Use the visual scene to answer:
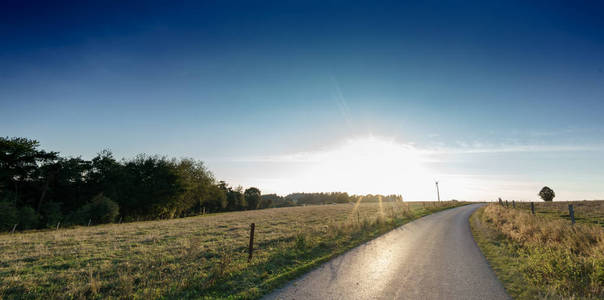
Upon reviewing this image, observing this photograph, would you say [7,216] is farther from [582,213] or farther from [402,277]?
[582,213]

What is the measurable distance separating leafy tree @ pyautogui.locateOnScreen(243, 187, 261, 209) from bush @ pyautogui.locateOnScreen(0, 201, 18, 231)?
7765 cm

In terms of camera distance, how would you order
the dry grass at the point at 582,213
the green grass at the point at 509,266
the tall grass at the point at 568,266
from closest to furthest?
1. the tall grass at the point at 568,266
2. the green grass at the point at 509,266
3. the dry grass at the point at 582,213

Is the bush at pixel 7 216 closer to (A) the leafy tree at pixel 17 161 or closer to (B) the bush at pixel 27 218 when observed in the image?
(B) the bush at pixel 27 218

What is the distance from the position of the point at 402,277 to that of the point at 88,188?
57.8 m

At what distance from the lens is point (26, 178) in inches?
1465

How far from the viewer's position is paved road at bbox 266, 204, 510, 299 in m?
6.40

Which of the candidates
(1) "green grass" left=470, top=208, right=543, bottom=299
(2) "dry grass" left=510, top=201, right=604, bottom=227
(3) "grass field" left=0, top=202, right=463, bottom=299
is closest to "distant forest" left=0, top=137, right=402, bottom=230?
(3) "grass field" left=0, top=202, right=463, bottom=299

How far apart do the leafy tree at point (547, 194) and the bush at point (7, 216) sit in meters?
122

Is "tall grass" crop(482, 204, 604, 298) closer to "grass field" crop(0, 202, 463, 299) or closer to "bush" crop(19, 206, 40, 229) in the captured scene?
"grass field" crop(0, 202, 463, 299)

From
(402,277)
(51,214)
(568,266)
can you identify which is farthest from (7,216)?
(568,266)

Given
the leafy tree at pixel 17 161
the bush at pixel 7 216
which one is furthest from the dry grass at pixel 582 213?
the leafy tree at pixel 17 161

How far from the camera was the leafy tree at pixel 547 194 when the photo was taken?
73.7 m

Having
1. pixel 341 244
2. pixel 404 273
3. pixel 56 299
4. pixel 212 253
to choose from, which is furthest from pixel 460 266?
pixel 56 299

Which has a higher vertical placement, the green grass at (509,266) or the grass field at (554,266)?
the grass field at (554,266)
